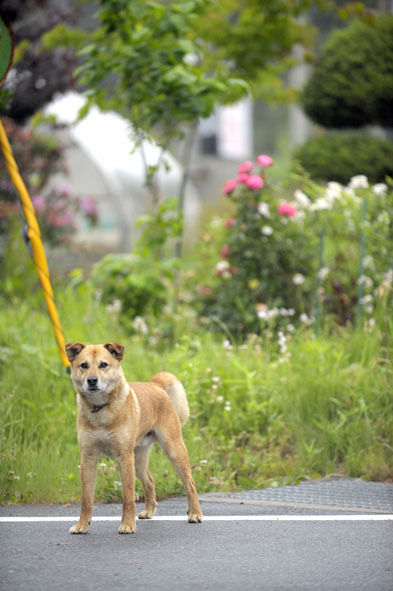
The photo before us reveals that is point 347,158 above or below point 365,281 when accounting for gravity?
below

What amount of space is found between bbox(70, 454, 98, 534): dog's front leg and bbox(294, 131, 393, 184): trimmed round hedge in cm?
884

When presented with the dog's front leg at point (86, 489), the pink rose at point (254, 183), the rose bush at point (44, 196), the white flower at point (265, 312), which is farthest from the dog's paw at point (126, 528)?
the rose bush at point (44, 196)

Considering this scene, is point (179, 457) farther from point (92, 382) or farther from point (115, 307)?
point (115, 307)

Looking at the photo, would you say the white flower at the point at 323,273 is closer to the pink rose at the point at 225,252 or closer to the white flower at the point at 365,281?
the white flower at the point at 365,281

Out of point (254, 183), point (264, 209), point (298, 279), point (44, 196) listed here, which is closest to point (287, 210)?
point (264, 209)

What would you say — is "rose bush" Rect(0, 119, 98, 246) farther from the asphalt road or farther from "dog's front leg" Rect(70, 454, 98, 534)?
"dog's front leg" Rect(70, 454, 98, 534)

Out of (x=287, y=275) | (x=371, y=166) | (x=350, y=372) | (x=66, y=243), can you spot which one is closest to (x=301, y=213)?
(x=287, y=275)

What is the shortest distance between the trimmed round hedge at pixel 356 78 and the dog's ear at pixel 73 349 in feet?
28.4

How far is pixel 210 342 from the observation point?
7.70 m

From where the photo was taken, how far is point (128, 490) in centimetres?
448

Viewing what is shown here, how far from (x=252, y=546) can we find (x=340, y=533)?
53cm

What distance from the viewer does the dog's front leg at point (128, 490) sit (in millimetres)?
4477

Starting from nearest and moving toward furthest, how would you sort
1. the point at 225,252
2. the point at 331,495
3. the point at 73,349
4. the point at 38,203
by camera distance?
1. the point at 73,349
2. the point at 331,495
3. the point at 225,252
4. the point at 38,203

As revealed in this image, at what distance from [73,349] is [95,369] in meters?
0.18
